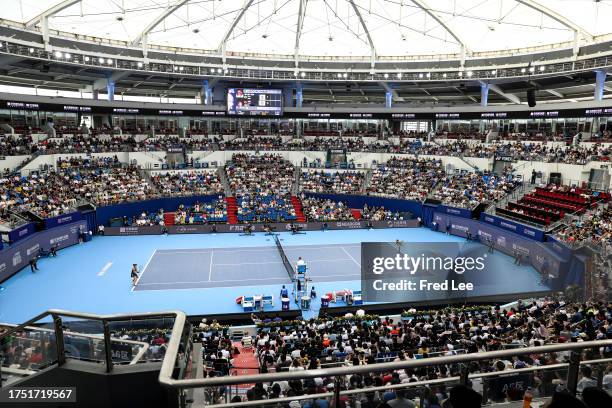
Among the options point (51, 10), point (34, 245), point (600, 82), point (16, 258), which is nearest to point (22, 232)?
point (34, 245)

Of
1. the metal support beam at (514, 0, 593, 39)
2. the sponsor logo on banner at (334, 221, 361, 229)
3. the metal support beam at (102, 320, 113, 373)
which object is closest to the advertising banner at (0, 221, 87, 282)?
the sponsor logo on banner at (334, 221, 361, 229)

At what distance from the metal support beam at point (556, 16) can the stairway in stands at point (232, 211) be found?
36.0m

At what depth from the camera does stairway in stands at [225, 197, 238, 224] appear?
45884 millimetres

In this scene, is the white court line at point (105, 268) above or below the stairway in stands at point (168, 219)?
below

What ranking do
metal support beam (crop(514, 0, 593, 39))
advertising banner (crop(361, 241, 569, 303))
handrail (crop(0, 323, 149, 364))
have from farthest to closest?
metal support beam (crop(514, 0, 593, 39)) < advertising banner (crop(361, 241, 569, 303)) < handrail (crop(0, 323, 149, 364))

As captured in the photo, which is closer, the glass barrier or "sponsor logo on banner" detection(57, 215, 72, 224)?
the glass barrier

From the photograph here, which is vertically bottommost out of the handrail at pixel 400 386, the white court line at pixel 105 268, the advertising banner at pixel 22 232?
the white court line at pixel 105 268

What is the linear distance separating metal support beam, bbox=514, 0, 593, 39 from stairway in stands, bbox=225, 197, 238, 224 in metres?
36.0

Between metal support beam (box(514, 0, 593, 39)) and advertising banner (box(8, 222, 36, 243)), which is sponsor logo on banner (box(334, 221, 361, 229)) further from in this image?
advertising banner (box(8, 222, 36, 243))

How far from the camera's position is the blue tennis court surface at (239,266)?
28.3 meters

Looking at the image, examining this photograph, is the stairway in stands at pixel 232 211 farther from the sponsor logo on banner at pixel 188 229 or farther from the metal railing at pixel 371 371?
the metal railing at pixel 371 371

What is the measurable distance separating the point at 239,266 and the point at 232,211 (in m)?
16.6

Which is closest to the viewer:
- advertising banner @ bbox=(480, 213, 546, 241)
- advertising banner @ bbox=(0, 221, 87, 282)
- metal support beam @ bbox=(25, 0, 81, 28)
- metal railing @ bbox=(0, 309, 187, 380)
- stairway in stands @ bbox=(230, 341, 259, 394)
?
metal railing @ bbox=(0, 309, 187, 380)

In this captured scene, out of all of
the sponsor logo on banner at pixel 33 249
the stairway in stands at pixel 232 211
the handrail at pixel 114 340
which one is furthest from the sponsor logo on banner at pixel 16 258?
the handrail at pixel 114 340
